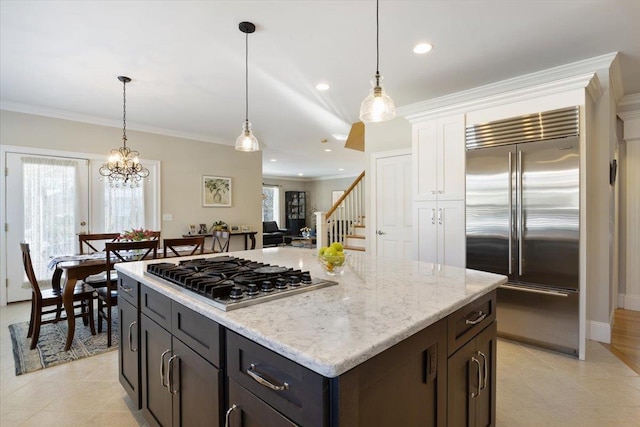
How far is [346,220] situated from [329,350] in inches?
191

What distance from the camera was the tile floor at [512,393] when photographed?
1.97 m

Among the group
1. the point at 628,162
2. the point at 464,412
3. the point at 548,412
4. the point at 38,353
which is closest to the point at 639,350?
the point at 548,412

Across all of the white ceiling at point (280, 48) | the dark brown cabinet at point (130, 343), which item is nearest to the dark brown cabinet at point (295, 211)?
the white ceiling at point (280, 48)

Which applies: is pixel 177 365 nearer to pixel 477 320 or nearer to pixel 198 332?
pixel 198 332

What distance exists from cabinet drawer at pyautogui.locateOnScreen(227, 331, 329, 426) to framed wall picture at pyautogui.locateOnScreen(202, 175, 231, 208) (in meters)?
5.41

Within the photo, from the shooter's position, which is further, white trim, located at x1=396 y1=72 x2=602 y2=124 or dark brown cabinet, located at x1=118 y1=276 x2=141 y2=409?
white trim, located at x1=396 y1=72 x2=602 y2=124

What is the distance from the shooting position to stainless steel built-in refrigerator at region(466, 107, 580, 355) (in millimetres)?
2717

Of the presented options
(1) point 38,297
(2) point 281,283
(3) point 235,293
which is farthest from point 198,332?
(1) point 38,297

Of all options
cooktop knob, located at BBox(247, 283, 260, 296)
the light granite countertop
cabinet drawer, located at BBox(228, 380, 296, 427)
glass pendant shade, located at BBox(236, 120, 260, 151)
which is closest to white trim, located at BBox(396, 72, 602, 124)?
glass pendant shade, located at BBox(236, 120, 260, 151)

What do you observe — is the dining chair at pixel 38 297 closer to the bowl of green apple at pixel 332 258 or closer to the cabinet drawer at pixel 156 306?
the cabinet drawer at pixel 156 306

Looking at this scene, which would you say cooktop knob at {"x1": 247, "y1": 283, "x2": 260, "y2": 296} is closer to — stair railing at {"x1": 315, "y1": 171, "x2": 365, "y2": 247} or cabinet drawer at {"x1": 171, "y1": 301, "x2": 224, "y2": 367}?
cabinet drawer at {"x1": 171, "y1": 301, "x2": 224, "y2": 367}

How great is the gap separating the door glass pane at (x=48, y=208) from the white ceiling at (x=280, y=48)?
2.60ft

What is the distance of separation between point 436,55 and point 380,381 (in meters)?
2.84

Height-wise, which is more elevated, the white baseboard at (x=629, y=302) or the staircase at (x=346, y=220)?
→ the staircase at (x=346, y=220)
